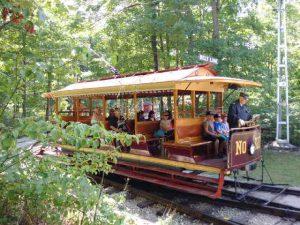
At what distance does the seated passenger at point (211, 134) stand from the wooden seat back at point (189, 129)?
0.19 m

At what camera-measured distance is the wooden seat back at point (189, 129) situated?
8.11 meters

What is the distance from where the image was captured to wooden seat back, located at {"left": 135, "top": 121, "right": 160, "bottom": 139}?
9.12 metres

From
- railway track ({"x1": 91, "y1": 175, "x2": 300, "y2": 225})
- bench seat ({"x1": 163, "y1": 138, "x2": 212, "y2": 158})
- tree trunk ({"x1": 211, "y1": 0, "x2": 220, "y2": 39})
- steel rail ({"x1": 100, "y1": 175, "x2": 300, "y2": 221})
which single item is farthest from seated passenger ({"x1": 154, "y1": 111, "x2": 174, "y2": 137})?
tree trunk ({"x1": 211, "y1": 0, "x2": 220, "y2": 39})

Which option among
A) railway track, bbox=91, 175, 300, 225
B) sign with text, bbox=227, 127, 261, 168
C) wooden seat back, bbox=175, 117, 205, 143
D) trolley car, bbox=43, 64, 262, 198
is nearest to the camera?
railway track, bbox=91, 175, 300, 225

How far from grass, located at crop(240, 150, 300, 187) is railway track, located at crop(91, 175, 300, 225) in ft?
8.02

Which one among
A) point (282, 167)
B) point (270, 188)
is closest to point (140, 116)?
point (270, 188)

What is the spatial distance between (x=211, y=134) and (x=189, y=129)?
1.73ft

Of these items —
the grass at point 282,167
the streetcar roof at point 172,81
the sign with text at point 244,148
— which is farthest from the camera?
the grass at point 282,167

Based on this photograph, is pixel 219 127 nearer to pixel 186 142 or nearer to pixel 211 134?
pixel 211 134

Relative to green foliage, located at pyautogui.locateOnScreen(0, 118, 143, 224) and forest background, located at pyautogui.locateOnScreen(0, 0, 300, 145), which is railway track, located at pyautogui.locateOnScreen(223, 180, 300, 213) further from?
green foliage, located at pyautogui.locateOnScreen(0, 118, 143, 224)

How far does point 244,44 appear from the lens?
14070 mm

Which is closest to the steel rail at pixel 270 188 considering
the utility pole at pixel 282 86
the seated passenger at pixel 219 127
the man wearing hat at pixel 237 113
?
the seated passenger at pixel 219 127

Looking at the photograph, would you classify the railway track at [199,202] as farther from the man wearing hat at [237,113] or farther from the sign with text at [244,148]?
the man wearing hat at [237,113]

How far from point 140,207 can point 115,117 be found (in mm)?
3505
